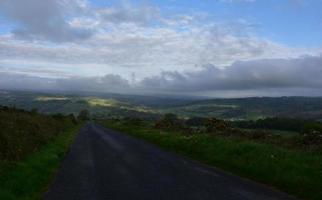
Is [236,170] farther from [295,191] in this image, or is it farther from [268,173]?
[295,191]

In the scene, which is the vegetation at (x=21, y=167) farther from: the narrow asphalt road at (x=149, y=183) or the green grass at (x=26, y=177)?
the narrow asphalt road at (x=149, y=183)

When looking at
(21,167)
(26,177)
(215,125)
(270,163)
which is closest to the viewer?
(26,177)

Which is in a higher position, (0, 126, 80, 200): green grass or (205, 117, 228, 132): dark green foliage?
(205, 117, 228, 132): dark green foliage

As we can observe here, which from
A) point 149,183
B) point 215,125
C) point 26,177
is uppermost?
point 215,125

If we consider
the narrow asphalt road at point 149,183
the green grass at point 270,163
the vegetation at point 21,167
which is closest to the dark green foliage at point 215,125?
the green grass at point 270,163

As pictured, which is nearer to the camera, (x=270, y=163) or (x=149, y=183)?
(x=149, y=183)

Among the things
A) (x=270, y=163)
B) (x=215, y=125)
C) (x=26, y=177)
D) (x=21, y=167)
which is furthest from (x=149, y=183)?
(x=215, y=125)

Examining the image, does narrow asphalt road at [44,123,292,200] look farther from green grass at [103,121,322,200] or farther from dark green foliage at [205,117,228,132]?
dark green foliage at [205,117,228,132]

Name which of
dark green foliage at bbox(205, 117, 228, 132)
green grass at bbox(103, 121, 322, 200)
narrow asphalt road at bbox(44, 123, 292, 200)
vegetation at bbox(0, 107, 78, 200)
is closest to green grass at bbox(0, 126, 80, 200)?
vegetation at bbox(0, 107, 78, 200)

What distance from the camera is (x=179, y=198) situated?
53.3 feet

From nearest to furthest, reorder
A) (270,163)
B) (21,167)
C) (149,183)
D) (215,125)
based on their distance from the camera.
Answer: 1. (149,183)
2. (21,167)
3. (270,163)
4. (215,125)

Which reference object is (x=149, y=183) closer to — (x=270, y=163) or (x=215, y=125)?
(x=270, y=163)

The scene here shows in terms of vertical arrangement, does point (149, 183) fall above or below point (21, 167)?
below

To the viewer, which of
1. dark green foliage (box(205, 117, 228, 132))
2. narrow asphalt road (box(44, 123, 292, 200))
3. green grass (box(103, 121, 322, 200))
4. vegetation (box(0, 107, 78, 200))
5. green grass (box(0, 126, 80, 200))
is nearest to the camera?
green grass (box(0, 126, 80, 200))
